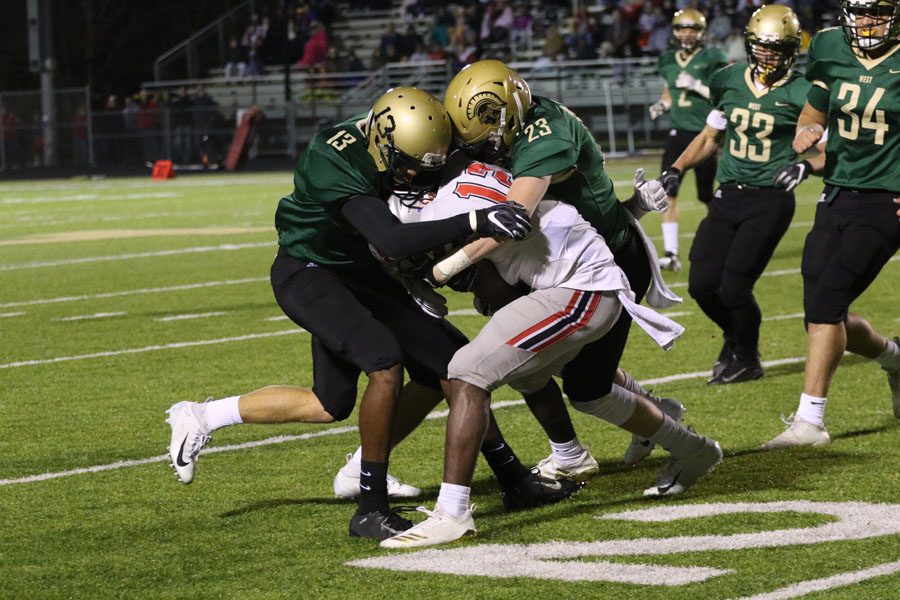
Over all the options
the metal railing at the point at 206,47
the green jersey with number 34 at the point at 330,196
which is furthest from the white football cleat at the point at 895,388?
the metal railing at the point at 206,47

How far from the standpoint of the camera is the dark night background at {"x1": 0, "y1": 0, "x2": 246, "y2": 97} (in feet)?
113

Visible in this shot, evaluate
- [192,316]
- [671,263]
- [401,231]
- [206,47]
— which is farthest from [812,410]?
[206,47]

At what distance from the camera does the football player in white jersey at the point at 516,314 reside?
13.6ft

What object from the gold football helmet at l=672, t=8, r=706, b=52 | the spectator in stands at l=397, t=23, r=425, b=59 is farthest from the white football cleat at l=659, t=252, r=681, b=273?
the spectator in stands at l=397, t=23, r=425, b=59

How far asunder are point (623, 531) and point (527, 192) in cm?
99

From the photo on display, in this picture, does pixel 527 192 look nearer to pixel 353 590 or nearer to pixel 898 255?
pixel 353 590

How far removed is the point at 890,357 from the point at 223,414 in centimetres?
268

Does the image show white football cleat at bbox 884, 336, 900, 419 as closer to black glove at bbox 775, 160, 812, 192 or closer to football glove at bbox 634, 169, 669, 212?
black glove at bbox 775, 160, 812, 192

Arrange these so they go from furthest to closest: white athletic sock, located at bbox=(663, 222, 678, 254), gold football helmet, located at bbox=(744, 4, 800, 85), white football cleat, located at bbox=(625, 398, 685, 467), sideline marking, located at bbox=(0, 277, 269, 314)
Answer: white athletic sock, located at bbox=(663, 222, 678, 254), sideline marking, located at bbox=(0, 277, 269, 314), gold football helmet, located at bbox=(744, 4, 800, 85), white football cleat, located at bbox=(625, 398, 685, 467)

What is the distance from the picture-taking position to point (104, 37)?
115 ft

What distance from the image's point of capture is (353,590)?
12.2ft

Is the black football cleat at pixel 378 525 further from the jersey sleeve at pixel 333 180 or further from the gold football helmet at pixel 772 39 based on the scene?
the gold football helmet at pixel 772 39

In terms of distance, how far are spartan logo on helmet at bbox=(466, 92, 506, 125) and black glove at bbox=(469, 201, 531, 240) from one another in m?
0.38

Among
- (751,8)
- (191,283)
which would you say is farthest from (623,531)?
(751,8)
